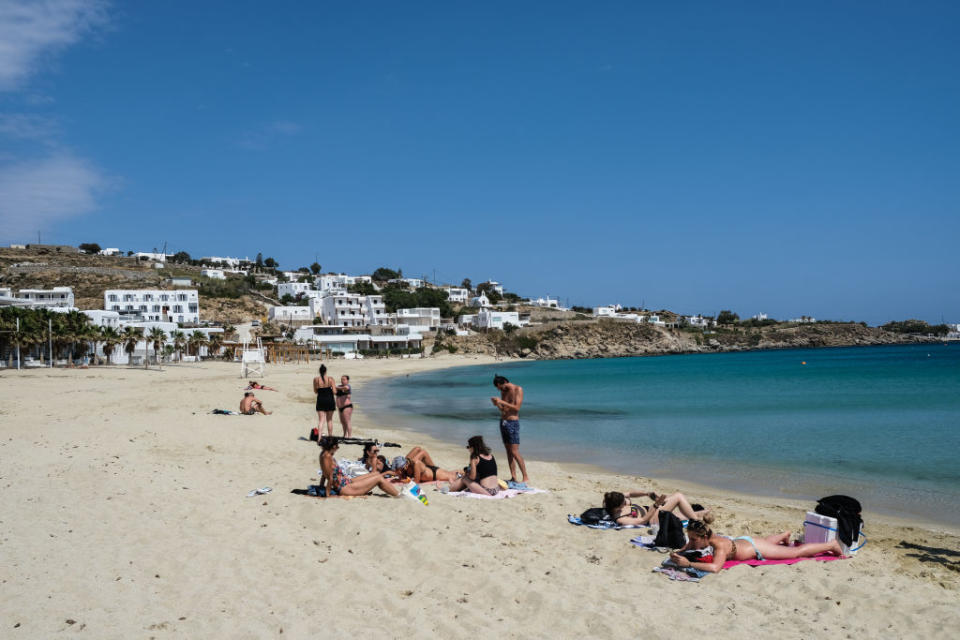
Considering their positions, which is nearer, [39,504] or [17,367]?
[39,504]

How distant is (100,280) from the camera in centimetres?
7906

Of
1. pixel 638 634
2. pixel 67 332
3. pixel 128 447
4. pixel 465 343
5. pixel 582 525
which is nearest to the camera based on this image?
pixel 638 634

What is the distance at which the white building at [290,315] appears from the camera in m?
82.5

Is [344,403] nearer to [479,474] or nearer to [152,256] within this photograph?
[479,474]

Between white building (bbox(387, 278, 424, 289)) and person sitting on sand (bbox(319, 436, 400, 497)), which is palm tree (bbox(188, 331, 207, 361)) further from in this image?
white building (bbox(387, 278, 424, 289))

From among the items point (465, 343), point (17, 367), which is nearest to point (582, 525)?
point (17, 367)

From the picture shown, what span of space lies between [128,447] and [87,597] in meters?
6.63

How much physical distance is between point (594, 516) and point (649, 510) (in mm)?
740

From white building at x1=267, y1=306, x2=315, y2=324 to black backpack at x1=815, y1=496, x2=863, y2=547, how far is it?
81.5m

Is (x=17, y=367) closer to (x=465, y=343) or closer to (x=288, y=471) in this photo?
(x=288, y=471)

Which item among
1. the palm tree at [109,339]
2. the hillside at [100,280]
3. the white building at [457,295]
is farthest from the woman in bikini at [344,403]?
the white building at [457,295]

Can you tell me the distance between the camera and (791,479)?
11312 mm

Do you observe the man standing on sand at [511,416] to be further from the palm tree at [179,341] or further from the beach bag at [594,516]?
the palm tree at [179,341]

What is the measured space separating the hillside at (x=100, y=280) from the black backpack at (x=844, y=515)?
241 ft
